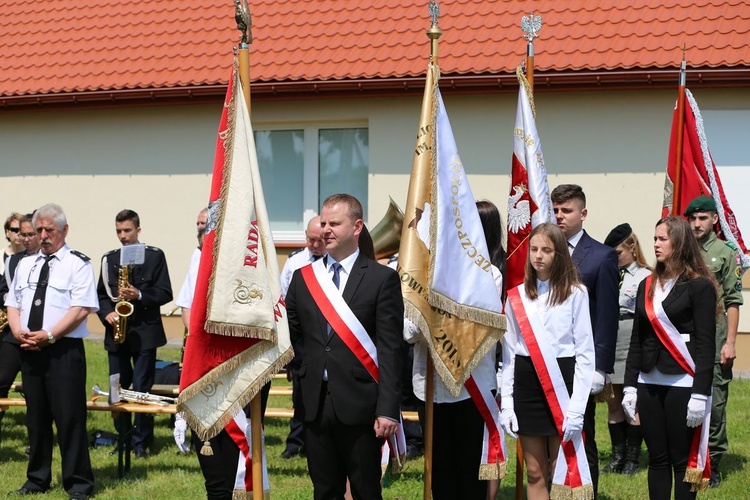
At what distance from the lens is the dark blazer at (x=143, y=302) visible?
8953 mm

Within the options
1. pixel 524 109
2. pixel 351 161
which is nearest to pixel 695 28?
pixel 351 161

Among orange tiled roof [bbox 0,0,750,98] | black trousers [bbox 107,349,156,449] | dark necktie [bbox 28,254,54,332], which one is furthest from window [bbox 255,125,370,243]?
dark necktie [bbox 28,254,54,332]

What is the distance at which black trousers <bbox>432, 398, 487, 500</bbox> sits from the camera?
593 centimetres

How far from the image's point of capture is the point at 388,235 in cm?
931

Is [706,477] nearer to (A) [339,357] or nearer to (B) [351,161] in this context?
(A) [339,357]

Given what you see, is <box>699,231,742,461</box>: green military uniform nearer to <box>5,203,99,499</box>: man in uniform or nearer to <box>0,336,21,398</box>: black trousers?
<box>5,203,99,499</box>: man in uniform

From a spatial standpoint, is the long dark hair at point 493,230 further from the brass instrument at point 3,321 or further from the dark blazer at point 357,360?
the brass instrument at point 3,321

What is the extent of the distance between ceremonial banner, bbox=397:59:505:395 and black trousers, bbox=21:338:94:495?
9.78 ft

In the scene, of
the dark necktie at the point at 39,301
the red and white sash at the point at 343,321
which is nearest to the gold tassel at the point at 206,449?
the red and white sash at the point at 343,321

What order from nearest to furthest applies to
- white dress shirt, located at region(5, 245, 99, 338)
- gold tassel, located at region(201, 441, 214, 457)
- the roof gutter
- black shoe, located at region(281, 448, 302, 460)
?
1. gold tassel, located at region(201, 441, 214, 457)
2. white dress shirt, located at region(5, 245, 99, 338)
3. black shoe, located at region(281, 448, 302, 460)
4. the roof gutter

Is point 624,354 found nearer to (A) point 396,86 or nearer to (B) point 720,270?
(B) point 720,270

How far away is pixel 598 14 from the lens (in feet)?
44.2

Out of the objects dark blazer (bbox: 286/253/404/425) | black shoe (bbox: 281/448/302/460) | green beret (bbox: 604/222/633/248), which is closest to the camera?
dark blazer (bbox: 286/253/404/425)

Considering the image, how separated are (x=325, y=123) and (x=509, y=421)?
8.98m
